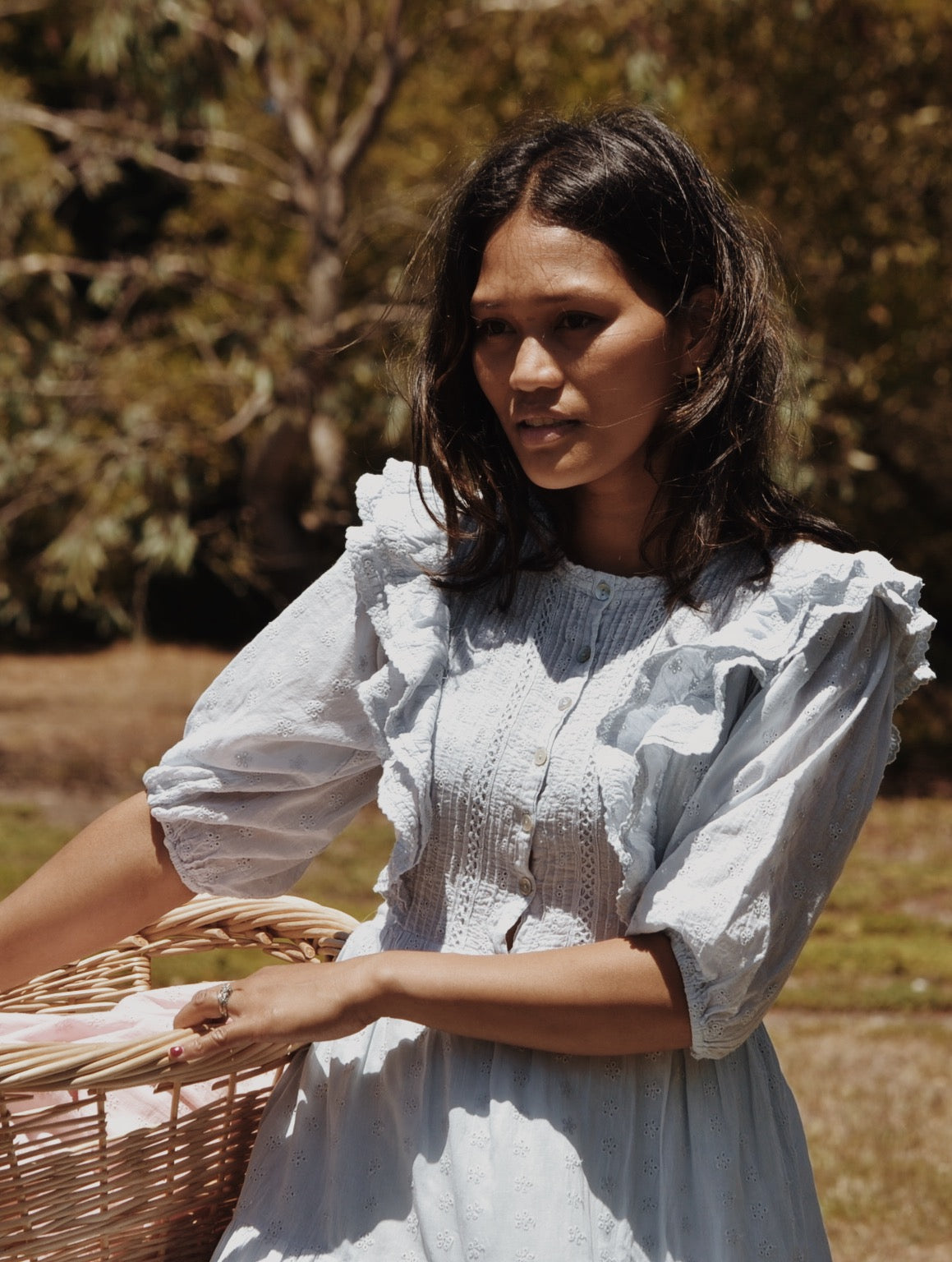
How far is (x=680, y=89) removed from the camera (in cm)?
712

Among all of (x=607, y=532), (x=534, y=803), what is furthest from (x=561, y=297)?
(x=534, y=803)

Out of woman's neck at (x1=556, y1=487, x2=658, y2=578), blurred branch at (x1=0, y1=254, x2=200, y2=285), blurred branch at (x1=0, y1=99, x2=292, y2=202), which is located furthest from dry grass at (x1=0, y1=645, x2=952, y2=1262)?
blurred branch at (x1=0, y1=99, x2=292, y2=202)

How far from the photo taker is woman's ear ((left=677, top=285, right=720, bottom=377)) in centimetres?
160

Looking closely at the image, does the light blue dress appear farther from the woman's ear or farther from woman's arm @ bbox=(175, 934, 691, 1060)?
the woman's ear

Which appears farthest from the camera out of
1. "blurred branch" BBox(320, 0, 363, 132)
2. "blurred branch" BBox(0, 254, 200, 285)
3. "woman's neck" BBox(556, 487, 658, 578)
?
"blurred branch" BBox(320, 0, 363, 132)

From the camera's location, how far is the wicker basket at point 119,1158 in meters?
1.36

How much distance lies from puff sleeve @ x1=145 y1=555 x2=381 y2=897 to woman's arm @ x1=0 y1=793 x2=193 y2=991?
32 millimetres

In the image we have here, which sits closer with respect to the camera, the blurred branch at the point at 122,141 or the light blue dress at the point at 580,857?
the light blue dress at the point at 580,857

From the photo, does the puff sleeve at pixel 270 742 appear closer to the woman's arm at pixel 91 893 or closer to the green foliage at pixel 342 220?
the woman's arm at pixel 91 893

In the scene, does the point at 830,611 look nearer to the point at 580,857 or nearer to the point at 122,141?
the point at 580,857

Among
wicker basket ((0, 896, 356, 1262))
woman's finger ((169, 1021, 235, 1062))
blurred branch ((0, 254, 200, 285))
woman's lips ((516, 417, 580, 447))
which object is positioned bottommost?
blurred branch ((0, 254, 200, 285))

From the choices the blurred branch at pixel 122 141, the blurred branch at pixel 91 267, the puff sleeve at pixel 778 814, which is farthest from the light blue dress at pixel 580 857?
the blurred branch at pixel 122 141

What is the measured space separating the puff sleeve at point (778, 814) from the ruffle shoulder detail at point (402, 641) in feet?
0.84

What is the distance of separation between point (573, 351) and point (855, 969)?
350cm
